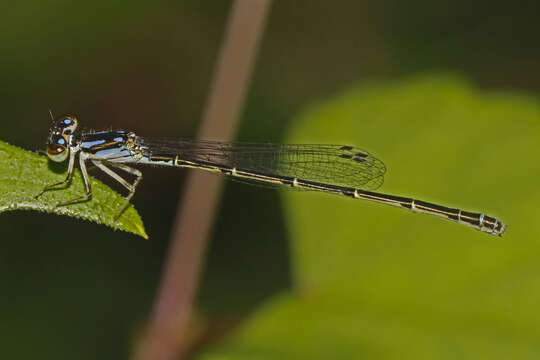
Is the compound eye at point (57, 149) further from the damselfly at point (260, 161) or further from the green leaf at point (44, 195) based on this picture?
the green leaf at point (44, 195)

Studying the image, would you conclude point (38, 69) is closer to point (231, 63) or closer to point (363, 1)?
point (231, 63)

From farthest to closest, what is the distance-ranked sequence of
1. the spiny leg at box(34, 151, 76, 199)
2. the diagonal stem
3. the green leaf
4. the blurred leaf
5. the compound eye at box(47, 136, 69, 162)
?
the diagonal stem → the blurred leaf → the compound eye at box(47, 136, 69, 162) → the spiny leg at box(34, 151, 76, 199) → the green leaf

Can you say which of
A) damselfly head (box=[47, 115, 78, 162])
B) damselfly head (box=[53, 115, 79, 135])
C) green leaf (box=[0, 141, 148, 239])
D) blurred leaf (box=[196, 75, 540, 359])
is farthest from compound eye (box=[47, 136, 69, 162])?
blurred leaf (box=[196, 75, 540, 359])

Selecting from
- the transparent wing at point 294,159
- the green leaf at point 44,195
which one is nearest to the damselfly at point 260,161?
the transparent wing at point 294,159

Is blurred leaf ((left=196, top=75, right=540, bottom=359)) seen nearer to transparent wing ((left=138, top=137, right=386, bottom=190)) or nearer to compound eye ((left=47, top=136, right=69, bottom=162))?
transparent wing ((left=138, top=137, right=386, bottom=190))

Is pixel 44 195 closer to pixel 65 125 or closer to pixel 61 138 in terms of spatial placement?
pixel 61 138

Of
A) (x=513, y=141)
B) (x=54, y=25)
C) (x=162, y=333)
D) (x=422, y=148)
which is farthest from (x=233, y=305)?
(x=54, y=25)
